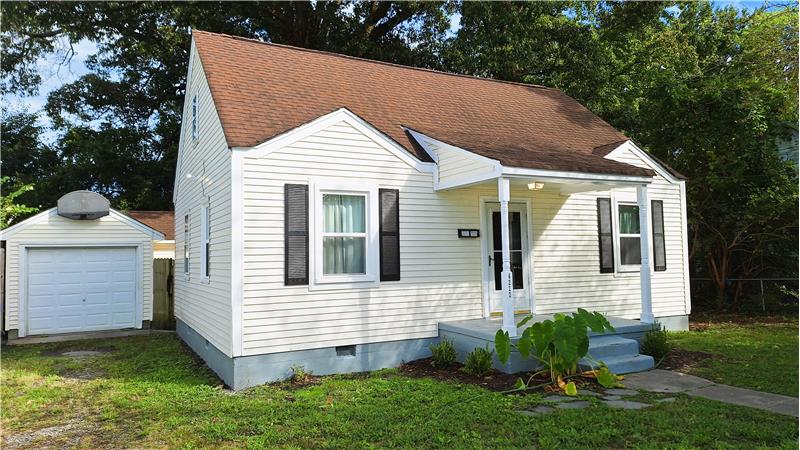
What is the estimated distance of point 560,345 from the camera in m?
6.15

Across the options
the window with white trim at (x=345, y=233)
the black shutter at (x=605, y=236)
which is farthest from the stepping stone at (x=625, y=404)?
the black shutter at (x=605, y=236)

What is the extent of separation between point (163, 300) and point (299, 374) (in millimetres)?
7219

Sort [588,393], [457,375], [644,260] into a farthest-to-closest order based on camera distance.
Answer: [644,260], [457,375], [588,393]

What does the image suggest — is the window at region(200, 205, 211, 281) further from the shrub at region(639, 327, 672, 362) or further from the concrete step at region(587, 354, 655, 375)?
the shrub at region(639, 327, 672, 362)

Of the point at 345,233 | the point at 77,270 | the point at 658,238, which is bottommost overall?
the point at 77,270

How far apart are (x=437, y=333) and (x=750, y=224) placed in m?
8.68

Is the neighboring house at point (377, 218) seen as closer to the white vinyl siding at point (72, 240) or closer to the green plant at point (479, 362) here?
the green plant at point (479, 362)

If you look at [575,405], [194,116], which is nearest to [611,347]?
[575,405]

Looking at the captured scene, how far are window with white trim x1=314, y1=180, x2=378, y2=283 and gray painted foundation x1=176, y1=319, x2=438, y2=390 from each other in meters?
0.99

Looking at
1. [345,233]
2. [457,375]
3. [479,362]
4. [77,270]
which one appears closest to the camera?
[479,362]

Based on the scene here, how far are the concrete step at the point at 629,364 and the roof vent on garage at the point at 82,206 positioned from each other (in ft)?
35.1

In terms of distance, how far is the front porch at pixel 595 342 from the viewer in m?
6.97

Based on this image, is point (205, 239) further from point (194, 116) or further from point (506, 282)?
point (506, 282)

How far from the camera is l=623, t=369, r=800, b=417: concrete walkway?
5363 millimetres
